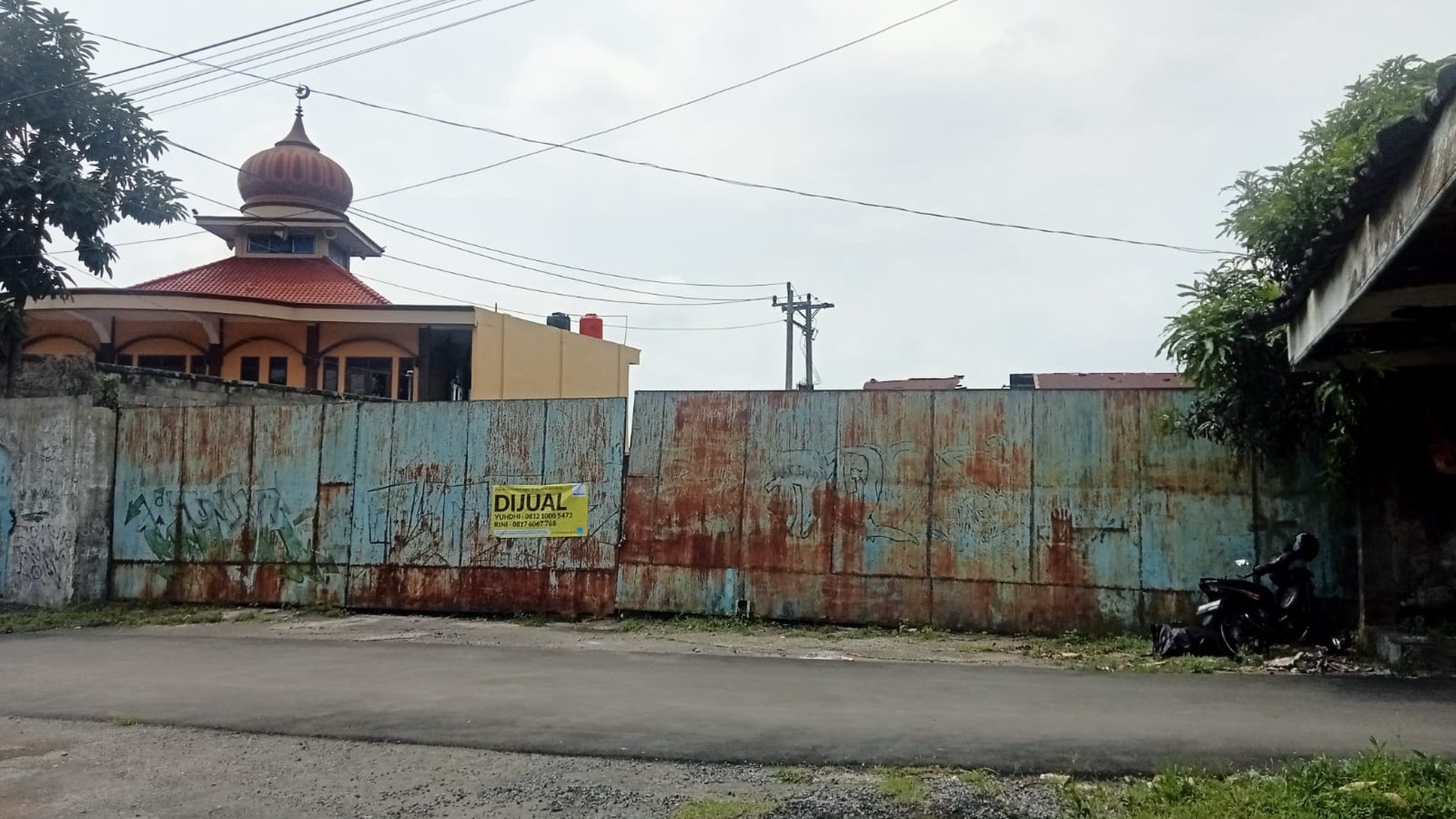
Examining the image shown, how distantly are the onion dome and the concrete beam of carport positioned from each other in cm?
2508

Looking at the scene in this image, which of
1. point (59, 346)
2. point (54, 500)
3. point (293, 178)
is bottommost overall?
point (54, 500)

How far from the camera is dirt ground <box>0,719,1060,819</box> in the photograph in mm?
4945

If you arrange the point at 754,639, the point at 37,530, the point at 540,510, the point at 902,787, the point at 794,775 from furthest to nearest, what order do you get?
the point at 37,530, the point at 540,510, the point at 754,639, the point at 794,775, the point at 902,787

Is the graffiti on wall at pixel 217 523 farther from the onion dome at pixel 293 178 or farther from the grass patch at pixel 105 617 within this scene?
the onion dome at pixel 293 178

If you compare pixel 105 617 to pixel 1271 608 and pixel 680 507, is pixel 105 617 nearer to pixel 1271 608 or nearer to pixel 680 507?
pixel 680 507

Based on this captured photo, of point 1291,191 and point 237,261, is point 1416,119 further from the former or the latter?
point 237,261

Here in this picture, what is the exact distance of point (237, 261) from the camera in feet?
93.5

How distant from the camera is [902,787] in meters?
5.07

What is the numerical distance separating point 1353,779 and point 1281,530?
549 centimetres

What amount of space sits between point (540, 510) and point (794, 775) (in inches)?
284

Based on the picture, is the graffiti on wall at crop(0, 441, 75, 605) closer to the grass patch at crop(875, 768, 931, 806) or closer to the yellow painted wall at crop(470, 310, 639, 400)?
the yellow painted wall at crop(470, 310, 639, 400)

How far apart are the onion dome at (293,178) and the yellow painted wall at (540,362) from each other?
5743mm

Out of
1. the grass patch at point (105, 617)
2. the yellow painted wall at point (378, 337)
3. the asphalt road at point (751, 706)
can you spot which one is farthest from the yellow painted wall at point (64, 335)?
the asphalt road at point (751, 706)

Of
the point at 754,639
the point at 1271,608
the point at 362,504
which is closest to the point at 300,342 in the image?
the point at 362,504
